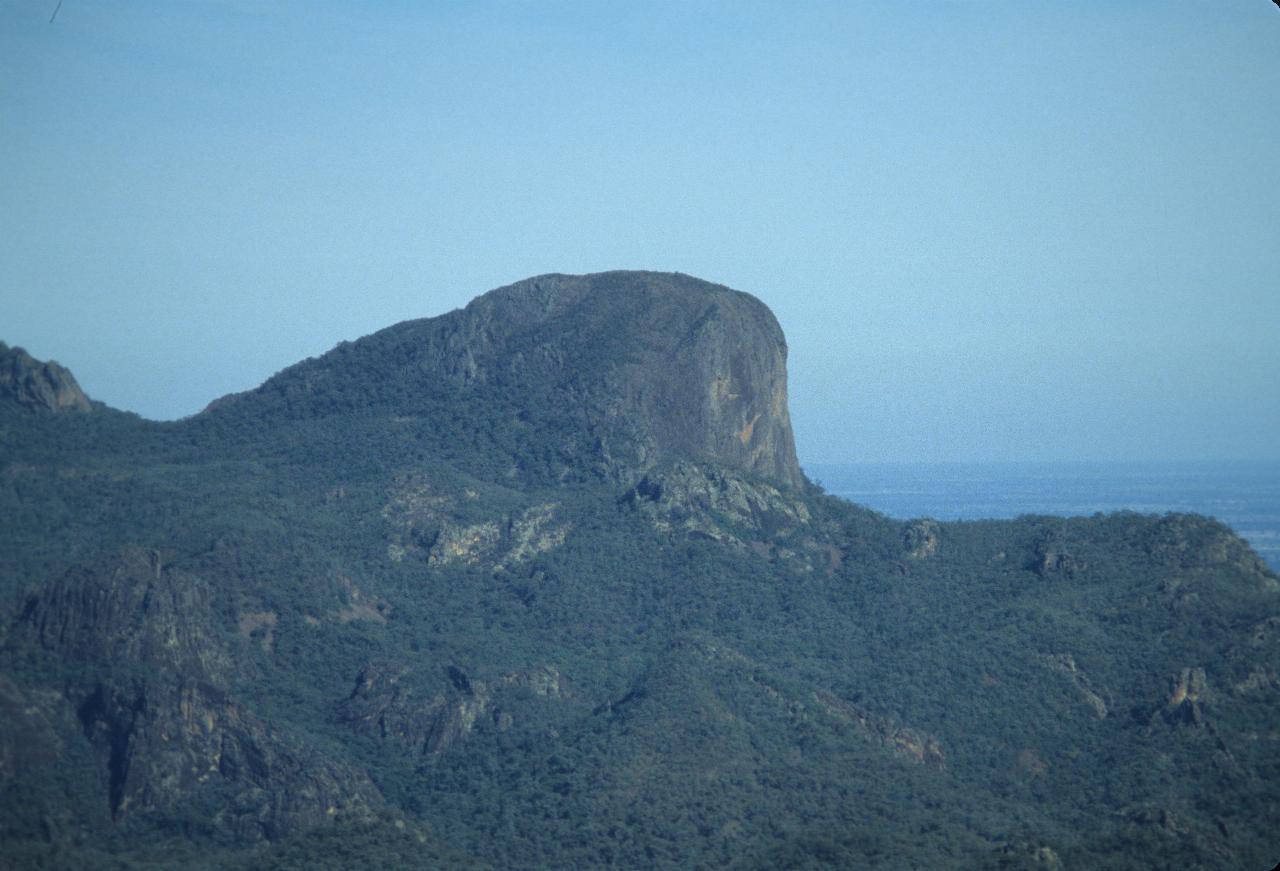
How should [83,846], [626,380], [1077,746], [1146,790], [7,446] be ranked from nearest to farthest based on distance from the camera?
[83,846] < [1146,790] < [1077,746] < [7,446] < [626,380]

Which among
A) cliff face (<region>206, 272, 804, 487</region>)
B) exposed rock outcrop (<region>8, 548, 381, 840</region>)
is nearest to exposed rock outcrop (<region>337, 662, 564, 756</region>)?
exposed rock outcrop (<region>8, 548, 381, 840</region>)

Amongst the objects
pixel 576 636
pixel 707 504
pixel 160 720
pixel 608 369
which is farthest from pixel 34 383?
pixel 160 720

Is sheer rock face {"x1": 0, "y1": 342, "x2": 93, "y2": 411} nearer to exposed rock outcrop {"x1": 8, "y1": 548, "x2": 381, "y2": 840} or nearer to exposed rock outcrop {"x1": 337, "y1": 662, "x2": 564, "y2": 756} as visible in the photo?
exposed rock outcrop {"x1": 8, "y1": 548, "x2": 381, "y2": 840}

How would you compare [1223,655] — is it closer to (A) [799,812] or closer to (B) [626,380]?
(A) [799,812]

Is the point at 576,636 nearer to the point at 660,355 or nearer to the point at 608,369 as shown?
the point at 608,369

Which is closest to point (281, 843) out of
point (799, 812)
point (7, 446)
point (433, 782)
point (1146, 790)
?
point (433, 782)

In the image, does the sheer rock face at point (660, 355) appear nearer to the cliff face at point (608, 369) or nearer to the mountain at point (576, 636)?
the cliff face at point (608, 369)

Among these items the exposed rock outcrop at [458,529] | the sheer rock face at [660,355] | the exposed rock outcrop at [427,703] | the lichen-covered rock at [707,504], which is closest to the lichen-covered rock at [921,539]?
the lichen-covered rock at [707,504]
